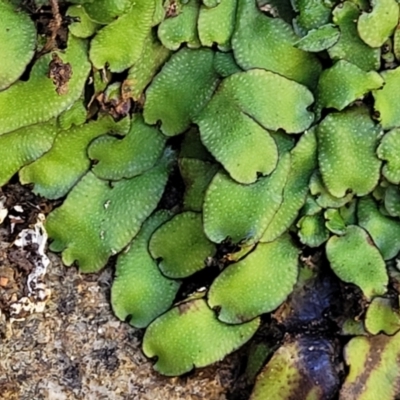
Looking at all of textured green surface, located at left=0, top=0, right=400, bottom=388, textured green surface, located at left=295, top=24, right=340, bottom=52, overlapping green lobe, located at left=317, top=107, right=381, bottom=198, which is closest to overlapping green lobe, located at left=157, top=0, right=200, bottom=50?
textured green surface, located at left=0, top=0, right=400, bottom=388

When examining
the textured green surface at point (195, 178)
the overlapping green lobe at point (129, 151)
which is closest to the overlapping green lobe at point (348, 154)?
the textured green surface at point (195, 178)

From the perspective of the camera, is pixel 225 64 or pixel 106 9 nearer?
pixel 106 9

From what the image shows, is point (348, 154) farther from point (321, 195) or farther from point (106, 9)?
point (106, 9)

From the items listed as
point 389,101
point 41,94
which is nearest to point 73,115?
point 41,94

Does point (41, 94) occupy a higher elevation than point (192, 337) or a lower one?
higher

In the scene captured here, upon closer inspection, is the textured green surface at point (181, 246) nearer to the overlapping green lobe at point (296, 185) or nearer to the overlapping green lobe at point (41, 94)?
the overlapping green lobe at point (296, 185)

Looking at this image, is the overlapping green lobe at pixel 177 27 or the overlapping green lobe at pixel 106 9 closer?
the overlapping green lobe at pixel 106 9

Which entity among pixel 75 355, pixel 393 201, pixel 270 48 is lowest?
pixel 75 355
